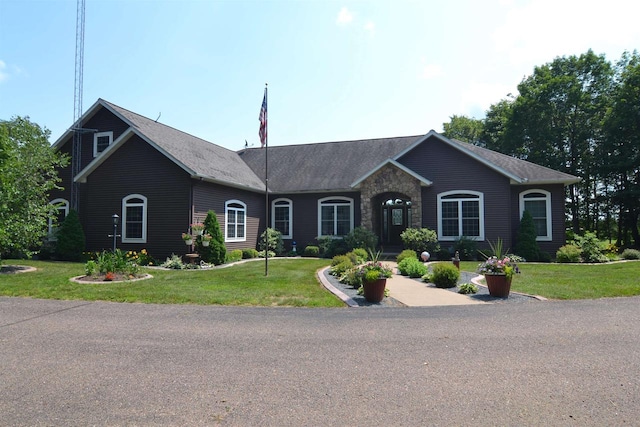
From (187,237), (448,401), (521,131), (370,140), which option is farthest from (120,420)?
(521,131)

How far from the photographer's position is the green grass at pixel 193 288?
352 inches

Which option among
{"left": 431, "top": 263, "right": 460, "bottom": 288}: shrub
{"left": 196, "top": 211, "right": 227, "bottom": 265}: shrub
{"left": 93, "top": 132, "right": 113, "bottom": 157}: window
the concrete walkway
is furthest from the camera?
{"left": 93, "top": 132, "right": 113, "bottom": 157}: window

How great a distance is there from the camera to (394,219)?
74.4 ft

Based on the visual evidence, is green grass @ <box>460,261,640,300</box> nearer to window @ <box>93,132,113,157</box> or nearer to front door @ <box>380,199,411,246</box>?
front door @ <box>380,199,411,246</box>

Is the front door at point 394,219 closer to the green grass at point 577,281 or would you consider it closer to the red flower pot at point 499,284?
the green grass at point 577,281

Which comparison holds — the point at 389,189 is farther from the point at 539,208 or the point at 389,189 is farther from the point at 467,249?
the point at 539,208

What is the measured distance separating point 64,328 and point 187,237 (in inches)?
363

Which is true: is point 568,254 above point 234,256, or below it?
above

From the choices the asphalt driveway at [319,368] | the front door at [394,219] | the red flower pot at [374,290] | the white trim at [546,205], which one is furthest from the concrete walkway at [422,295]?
the front door at [394,219]

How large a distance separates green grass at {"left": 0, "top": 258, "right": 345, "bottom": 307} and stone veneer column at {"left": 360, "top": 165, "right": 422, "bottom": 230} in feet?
23.9

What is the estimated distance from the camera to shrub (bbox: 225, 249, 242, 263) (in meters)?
17.9

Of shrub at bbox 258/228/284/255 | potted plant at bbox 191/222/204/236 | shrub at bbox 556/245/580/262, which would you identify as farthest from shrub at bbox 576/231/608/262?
potted plant at bbox 191/222/204/236

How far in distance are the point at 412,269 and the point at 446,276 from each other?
2295 millimetres

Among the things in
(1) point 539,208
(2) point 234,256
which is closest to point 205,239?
(2) point 234,256
